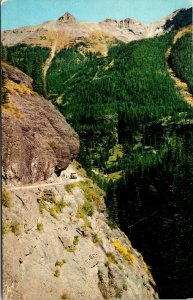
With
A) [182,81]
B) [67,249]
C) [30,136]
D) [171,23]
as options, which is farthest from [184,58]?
[67,249]

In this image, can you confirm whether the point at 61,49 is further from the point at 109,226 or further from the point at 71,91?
the point at 109,226

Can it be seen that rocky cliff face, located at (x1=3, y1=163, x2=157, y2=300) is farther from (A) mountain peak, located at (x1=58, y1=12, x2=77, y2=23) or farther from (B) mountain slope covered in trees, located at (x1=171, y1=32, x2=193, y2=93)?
(B) mountain slope covered in trees, located at (x1=171, y1=32, x2=193, y2=93)

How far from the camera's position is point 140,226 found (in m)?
23.8

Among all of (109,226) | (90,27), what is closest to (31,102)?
(90,27)

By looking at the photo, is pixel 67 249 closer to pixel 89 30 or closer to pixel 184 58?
pixel 89 30

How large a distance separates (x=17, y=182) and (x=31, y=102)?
4318 millimetres

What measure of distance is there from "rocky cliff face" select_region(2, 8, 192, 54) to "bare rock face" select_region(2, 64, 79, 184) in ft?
5.32

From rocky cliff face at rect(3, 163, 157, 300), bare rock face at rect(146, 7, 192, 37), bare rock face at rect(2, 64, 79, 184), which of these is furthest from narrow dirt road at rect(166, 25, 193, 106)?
rocky cliff face at rect(3, 163, 157, 300)

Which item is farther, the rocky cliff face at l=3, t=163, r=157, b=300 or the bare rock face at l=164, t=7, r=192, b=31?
the bare rock face at l=164, t=7, r=192, b=31

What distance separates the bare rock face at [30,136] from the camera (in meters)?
19.8

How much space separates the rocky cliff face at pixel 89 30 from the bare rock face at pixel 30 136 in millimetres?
1620

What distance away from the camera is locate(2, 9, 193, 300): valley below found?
67.9 feet

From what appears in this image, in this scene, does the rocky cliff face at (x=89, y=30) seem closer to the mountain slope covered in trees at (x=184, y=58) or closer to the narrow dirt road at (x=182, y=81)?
the narrow dirt road at (x=182, y=81)

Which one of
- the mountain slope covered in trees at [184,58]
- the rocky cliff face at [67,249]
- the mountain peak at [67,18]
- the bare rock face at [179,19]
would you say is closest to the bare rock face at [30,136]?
the rocky cliff face at [67,249]
